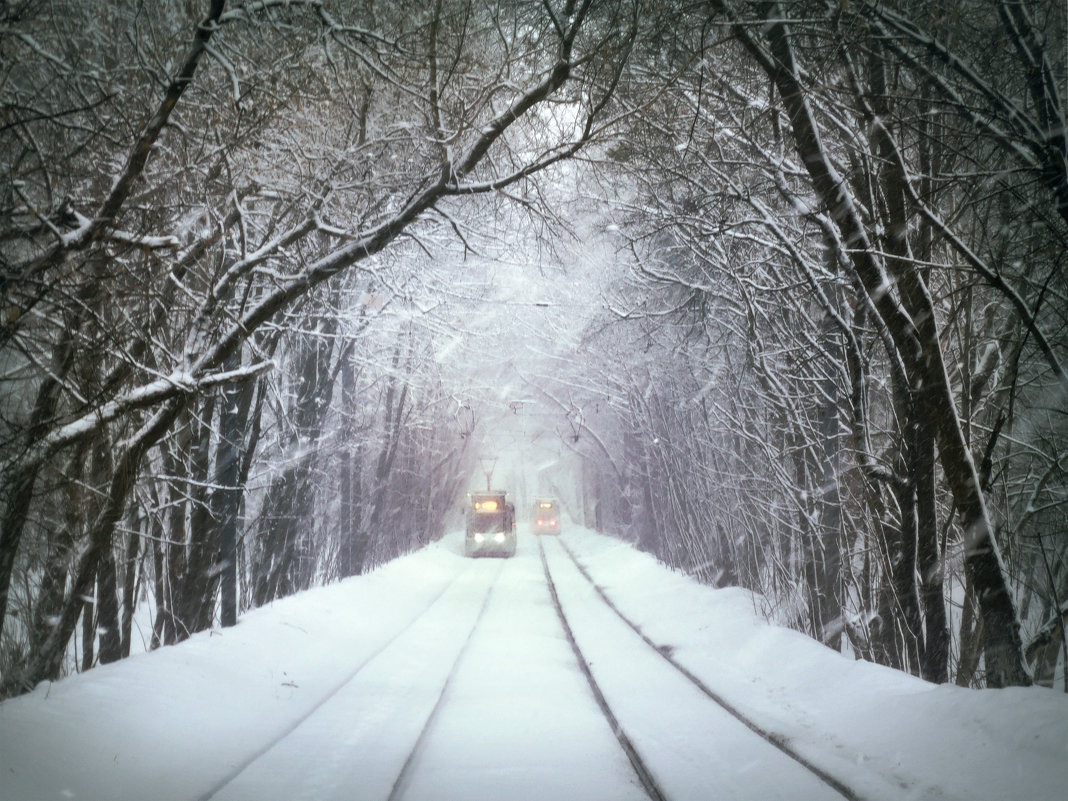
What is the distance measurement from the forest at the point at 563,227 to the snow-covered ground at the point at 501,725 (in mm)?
691

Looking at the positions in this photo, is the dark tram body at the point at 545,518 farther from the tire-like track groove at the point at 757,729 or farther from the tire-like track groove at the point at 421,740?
the tire-like track groove at the point at 421,740

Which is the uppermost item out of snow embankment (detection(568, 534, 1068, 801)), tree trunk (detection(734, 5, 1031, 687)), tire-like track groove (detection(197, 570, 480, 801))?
tree trunk (detection(734, 5, 1031, 687))

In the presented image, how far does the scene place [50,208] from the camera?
13.4ft

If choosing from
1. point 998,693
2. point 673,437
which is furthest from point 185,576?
point 673,437

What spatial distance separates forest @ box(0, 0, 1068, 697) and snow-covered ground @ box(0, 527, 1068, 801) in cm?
69

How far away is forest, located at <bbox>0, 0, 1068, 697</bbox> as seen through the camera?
14.3 ft

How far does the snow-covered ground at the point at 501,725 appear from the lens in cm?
429

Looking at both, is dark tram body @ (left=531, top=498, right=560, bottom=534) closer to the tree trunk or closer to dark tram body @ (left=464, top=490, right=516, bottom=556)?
dark tram body @ (left=464, top=490, right=516, bottom=556)

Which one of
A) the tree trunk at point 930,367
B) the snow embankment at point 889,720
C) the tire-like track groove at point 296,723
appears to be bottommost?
the tire-like track groove at point 296,723

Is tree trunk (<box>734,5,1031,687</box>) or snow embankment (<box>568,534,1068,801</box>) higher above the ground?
tree trunk (<box>734,5,1031,687</box>)

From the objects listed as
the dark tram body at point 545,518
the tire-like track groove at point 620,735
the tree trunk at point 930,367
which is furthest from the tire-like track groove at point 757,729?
the dark tram body at point 545,518

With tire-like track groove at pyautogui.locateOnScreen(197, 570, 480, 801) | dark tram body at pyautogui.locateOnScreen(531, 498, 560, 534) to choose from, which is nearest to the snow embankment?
tire-like track groove at pyautogui.locateOnScreen(197, 570, 480, 801)

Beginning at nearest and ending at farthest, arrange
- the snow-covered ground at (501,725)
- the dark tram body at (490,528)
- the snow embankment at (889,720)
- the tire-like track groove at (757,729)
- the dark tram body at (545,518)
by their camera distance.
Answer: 1. the snow embankment at (889,720)
2. the snow-covered ground at (501,725)
3. the tire-like track groove at (757,729)
4. the dark tram body at (490,528)
5. the dark tram body at (545,518)

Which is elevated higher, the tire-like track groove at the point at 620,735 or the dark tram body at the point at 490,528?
the dark tram body at the point at 490,528
